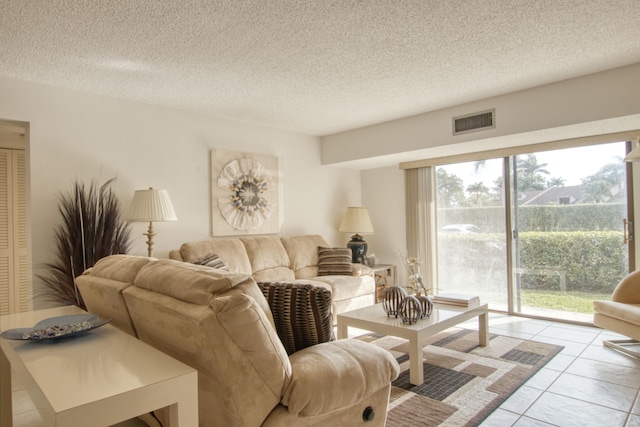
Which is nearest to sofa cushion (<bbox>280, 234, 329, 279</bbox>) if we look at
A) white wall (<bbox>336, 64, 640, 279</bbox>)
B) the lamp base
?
the lamp base

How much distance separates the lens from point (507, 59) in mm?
3068

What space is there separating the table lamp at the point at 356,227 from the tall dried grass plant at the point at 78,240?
302 cm

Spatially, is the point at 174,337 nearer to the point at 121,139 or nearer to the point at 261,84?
the point at 261,84

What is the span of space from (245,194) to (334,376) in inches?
135

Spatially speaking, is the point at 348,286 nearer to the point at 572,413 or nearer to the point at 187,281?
the point at 572,413

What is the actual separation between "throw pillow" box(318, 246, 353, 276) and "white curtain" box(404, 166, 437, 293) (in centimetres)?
109

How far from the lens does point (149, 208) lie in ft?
11.5

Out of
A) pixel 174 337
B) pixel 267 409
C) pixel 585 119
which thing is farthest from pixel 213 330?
pixel 585 119

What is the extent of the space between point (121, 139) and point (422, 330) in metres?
3.29

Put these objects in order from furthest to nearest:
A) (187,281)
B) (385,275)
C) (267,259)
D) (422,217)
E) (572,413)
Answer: (385,275)
(422,217)
(267,259)
(572,413)
(187,281)

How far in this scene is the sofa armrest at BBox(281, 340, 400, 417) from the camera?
153 centimetres

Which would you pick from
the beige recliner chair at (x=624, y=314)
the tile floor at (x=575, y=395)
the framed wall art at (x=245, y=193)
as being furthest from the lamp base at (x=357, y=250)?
the beige recliner chair at (x=624, y=314)

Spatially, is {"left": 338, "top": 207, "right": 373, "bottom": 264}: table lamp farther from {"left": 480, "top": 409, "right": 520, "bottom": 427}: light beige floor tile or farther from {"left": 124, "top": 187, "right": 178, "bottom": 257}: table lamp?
{"left": 480, "top": 409, "right": 520, "bottom": 427}: light beige floor tile

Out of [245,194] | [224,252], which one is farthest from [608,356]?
[245,194]
